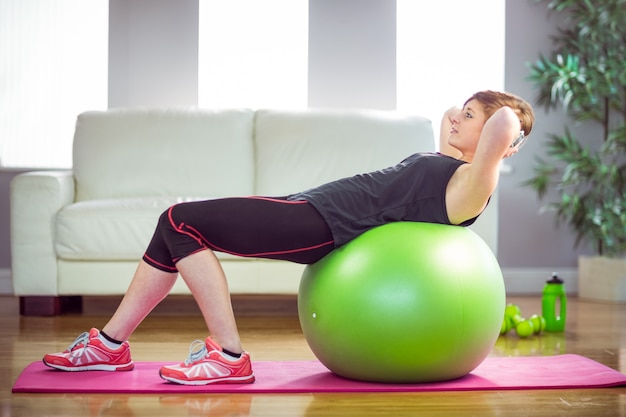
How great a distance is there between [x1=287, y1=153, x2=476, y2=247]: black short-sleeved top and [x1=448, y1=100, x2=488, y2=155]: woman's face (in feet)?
0.21

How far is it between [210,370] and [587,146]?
3311 mm

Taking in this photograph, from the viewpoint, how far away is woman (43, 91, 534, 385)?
7.40 ft

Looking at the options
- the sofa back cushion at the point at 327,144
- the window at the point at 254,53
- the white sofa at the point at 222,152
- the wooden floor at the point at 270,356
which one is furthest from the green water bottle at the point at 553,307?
the window at the point at 254,53

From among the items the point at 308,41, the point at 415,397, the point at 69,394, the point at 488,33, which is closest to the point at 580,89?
the point at 488,33

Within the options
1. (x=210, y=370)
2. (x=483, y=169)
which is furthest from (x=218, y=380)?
(x=483, y=169)

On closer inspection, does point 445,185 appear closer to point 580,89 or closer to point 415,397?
point 415,397

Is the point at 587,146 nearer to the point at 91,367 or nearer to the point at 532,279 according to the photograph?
the point at 532,279

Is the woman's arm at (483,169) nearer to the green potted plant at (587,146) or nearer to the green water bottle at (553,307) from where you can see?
the green water bottle at (553,307)

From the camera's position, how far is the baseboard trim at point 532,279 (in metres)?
5.00

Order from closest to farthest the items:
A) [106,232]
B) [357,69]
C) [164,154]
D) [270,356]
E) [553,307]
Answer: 1. [270,356]
2. [553,307]
3. [106,232]
4. [164,154]
5. [357,69]

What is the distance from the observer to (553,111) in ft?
16.6

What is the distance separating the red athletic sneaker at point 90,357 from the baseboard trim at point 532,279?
303 cm

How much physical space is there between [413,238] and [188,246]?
576 millimetres

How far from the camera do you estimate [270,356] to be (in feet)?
9.32
